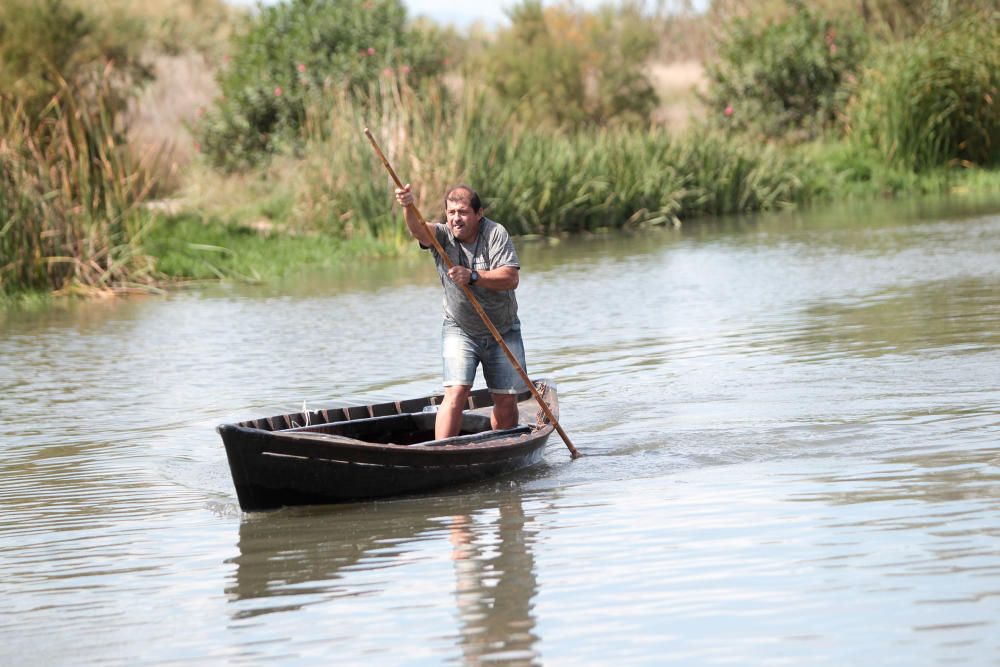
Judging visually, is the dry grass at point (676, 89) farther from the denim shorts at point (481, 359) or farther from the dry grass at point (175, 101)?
the denim shorts at point (481, 359)

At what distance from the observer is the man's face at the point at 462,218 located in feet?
26.8

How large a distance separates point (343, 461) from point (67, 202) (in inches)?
474

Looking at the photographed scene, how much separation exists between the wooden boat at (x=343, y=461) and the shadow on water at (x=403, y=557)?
99 mm

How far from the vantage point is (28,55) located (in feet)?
99.6

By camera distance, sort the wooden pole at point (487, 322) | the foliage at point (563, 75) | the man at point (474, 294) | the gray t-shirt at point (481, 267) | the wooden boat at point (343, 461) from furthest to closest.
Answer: the foliage at point (563, 75)
the gray t-shirt at point (481, 267)
the man at point (474, 294)
the wooden pole at point (487, 322)
the wooden boat at point (343, 461)

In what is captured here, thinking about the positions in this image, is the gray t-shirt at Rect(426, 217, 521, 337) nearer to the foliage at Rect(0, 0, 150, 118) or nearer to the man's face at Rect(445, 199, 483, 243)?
the man's face at Rect(445, 199, 483, 243)

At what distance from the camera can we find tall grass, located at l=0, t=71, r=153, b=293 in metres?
18.0

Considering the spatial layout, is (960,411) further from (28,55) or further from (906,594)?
(28,55)

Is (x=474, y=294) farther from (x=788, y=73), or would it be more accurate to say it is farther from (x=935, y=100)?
(x=788, y=73)

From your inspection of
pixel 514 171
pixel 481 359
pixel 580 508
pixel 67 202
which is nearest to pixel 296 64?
pixel 514 171

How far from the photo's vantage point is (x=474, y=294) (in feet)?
27.5

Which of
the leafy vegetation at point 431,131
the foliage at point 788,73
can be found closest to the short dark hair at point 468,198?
the leafy vegetation at point 431,131

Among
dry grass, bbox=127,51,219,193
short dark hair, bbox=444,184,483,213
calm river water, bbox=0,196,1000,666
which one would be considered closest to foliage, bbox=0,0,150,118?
dry grass, bbox=127,51,219,193

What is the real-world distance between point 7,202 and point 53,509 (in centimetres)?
1112
